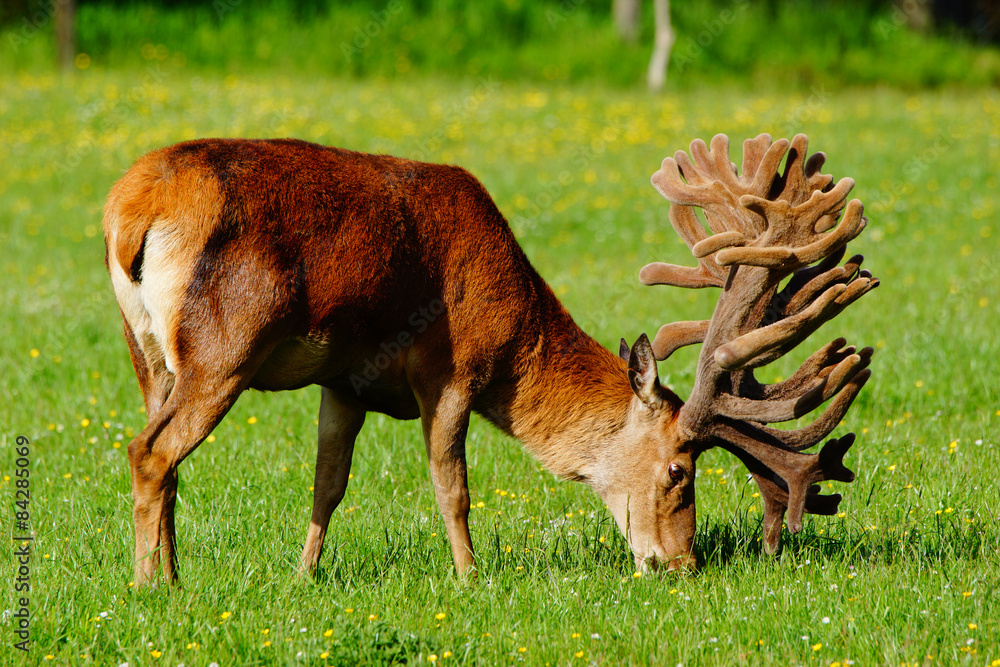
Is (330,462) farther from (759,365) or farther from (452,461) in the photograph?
(759,365)

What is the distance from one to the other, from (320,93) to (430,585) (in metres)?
16.4

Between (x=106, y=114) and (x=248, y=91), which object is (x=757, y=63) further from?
(x=106, y=114)

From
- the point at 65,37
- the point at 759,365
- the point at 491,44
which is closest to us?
the point at 759,365

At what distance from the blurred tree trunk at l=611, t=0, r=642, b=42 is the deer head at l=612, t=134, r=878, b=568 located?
1917 cm

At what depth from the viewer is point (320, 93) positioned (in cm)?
1975

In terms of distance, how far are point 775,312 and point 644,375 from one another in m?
0.63

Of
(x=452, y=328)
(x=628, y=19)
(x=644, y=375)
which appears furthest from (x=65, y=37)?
(x=644, y=375)

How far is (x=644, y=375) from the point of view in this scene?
471 cm

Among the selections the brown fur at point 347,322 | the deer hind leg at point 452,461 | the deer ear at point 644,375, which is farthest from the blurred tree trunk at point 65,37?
the deer ear at point 644,375

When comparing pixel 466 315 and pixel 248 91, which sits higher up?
pixel 466 315

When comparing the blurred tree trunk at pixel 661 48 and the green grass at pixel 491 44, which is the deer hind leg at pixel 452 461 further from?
the green grass at pixel 491 44

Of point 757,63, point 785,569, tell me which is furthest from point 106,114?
point 785,569

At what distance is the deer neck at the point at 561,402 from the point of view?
4887mm

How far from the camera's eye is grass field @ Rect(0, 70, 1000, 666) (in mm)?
3957
